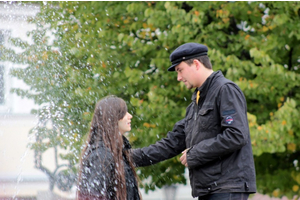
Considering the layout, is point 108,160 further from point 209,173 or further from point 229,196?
point 229,196

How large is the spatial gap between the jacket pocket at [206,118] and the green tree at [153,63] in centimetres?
307

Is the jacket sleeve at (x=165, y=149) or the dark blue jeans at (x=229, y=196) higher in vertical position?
the jacket sleeve at (x=165, y=149)

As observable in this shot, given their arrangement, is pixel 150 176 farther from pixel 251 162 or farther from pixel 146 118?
pixel 251 162

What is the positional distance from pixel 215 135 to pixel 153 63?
3652mm

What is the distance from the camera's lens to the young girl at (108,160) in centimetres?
300

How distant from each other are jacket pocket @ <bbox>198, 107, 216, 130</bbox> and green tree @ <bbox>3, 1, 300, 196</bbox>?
3.07 meters

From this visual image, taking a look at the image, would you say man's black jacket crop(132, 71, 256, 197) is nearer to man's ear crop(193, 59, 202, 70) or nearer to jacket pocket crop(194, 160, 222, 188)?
jacket pocket crop(194, 160, 222, 188)

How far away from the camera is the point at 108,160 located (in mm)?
3082

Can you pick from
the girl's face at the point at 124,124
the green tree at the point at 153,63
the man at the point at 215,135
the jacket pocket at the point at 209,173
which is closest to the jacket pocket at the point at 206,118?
the man at the point at 215,135

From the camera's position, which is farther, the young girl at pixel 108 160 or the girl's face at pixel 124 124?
the girl's face at pixel 124 124

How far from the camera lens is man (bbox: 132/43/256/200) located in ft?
9.80

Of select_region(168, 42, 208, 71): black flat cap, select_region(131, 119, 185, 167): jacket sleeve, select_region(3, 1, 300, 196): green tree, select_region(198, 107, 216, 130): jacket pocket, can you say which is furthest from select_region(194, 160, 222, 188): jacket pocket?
select_region(3, 1, 300, 196): green tree

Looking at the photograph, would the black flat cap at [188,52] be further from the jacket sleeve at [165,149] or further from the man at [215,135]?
the jacket sleeve at [165,149]

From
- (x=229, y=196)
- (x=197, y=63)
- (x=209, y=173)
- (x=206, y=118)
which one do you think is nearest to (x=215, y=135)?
(x=206, y=118)
